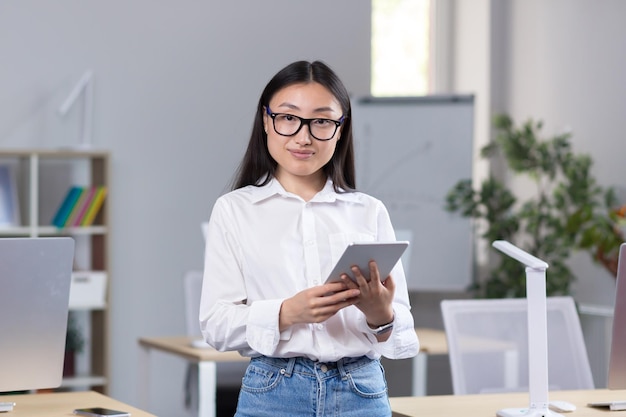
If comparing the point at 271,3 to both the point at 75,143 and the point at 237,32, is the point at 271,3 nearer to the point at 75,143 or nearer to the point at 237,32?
the point at 237,32

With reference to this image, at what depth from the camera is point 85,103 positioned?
17.2 feet

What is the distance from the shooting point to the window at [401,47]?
6160mm

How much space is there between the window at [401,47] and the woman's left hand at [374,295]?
14.5ft

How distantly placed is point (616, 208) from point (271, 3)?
2.27m

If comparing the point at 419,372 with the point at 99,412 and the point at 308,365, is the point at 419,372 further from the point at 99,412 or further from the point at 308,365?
the point at 308,365

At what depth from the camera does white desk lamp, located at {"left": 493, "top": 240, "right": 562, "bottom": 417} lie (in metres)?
2.12

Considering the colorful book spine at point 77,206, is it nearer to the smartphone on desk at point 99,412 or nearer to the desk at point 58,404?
the desk at point 58,404

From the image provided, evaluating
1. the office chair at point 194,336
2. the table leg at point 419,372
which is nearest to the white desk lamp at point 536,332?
the table leg at point 419,372

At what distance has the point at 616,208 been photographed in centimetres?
489

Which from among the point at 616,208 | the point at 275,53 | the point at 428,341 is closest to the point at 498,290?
the point at 616,208

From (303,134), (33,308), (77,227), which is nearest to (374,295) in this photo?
(303,134)

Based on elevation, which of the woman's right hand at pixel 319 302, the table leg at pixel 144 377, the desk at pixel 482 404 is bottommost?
the table leg at pixel 144 377

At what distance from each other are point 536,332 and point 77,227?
10.7 feet

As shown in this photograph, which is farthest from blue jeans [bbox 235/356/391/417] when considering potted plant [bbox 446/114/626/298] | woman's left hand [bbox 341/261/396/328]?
potted plant [bbox 446/114/626/298]
